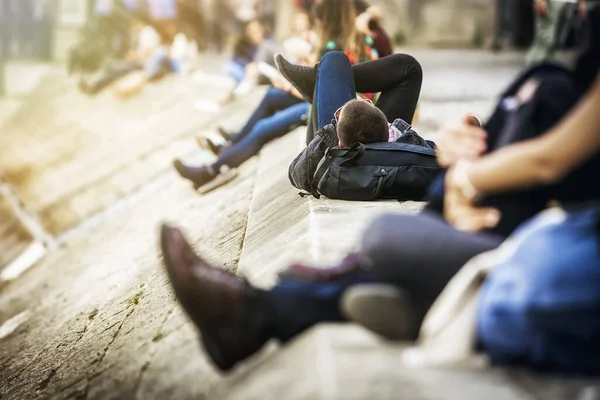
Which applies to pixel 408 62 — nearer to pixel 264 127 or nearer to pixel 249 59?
pixel 264 127

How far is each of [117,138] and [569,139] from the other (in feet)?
30.4

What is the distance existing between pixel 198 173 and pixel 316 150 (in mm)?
2078

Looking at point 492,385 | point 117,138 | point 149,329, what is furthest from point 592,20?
point 117,138

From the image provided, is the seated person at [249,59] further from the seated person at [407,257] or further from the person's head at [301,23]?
the seated person at [407,257]

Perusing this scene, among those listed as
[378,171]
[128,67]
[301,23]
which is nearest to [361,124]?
[378,171]

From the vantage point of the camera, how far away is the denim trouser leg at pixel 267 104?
5.89m

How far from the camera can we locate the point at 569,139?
1.83 meters

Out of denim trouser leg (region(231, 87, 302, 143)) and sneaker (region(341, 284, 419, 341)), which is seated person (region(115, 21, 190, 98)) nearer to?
denim trouser leg (region(231, 87, 302, 143))

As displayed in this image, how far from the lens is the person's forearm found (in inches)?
71.0

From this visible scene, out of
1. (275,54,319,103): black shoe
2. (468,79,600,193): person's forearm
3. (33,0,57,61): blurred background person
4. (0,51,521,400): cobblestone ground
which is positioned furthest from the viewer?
(33,0,57,61): blurred background person

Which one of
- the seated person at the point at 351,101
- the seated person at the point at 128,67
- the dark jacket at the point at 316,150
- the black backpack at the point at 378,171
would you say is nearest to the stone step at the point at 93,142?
the seated person at the point at 128,67

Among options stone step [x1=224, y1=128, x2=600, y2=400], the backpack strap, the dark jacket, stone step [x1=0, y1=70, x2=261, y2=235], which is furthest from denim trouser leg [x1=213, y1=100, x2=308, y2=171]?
stone step [x1=224, y1=128, x2=600, y2=400]

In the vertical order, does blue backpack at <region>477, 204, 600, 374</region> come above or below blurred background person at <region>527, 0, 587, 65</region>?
above

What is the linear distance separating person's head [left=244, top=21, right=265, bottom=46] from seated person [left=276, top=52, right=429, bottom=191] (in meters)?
5.58
